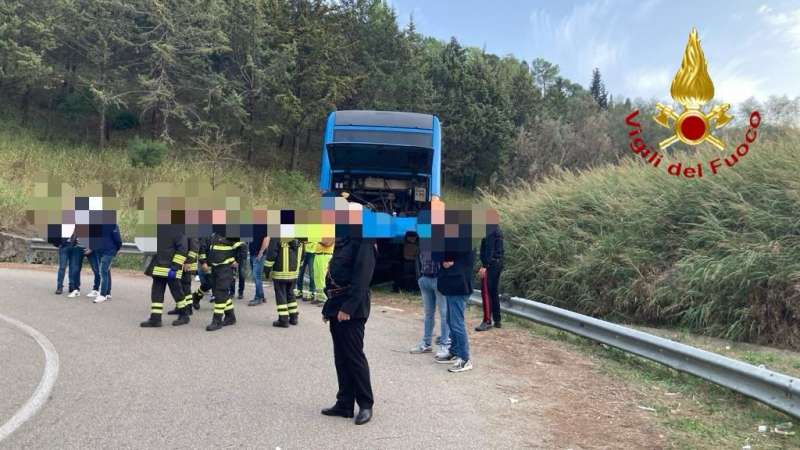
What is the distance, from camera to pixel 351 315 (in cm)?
511

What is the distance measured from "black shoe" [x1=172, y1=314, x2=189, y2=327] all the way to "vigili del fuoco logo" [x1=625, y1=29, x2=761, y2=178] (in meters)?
6.90

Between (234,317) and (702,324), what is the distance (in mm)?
6590

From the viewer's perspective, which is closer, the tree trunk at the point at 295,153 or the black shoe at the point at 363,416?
the black shoe at the point at 363,416

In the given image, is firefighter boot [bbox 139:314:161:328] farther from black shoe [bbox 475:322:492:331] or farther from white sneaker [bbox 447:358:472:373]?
black shoe [bbox 475:322:492:331]

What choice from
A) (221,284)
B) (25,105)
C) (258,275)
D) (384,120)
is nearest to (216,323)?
(221,284)

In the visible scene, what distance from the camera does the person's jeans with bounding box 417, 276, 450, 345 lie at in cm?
737

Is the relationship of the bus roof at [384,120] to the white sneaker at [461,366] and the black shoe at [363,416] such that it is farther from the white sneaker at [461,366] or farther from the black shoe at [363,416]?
the black shoe at [363,416]

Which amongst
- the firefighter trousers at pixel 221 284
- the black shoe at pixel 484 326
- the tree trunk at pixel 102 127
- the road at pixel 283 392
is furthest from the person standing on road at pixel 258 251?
the tree trunk at pixel 102 127

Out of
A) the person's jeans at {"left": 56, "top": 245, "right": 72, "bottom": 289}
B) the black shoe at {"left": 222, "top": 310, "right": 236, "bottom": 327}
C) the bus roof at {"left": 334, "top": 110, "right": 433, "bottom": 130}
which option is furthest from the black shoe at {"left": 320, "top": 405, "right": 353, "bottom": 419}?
the bus roof at {"left": 334, "top": 110, "right": 433, "bottom": 130}

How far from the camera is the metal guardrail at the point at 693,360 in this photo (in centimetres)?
527

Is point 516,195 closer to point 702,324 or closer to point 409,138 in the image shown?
point 409,138

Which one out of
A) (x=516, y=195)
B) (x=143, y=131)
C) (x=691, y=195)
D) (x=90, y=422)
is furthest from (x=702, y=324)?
(x=143, y=131)

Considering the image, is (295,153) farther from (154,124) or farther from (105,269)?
(105,269)

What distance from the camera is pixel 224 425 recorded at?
4953mm
